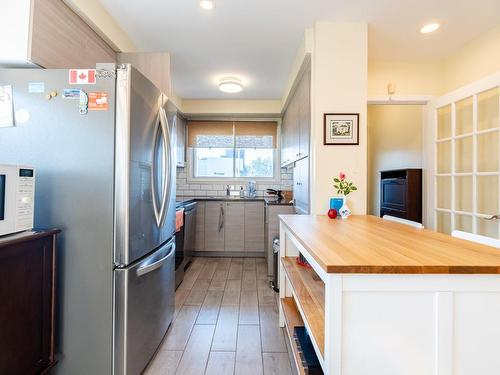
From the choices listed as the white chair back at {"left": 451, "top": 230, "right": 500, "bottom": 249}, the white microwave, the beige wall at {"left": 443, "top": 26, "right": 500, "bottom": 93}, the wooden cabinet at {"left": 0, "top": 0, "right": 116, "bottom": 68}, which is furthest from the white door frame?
the white microwave

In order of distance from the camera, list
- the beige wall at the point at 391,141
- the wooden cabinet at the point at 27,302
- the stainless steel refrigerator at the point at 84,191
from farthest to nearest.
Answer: the beige wall at the point at 391,141
the stainless steel refrigerator at the point at 84,191
the wooden cabinet at the point at 27,302

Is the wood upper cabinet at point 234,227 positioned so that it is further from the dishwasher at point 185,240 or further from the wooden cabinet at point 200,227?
the dishwasher at point 185,240

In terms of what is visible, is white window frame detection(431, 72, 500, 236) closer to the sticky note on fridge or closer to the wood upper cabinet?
the wood upper cabinet

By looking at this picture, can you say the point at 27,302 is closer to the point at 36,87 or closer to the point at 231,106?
the point at 36,87

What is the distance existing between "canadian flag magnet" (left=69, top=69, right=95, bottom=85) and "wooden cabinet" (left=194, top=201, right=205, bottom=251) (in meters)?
2.84

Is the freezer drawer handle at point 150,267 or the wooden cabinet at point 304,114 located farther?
the wooden cabinet at point 304,114

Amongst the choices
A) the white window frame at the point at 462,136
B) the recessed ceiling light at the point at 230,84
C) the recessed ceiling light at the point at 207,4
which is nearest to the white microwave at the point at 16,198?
the recessed ceiling light at the point at 207,4


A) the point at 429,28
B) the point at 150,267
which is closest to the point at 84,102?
the point at 150,267

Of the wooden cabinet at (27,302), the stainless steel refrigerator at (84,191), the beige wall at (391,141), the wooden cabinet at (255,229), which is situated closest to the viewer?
the wooden cabinet at (27,302)

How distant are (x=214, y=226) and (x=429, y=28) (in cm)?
343

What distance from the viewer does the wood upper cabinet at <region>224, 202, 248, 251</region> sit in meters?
4.07

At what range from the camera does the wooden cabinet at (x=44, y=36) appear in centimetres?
139

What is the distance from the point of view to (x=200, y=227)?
13.3 ft

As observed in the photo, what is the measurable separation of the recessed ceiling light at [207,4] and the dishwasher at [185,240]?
204 centimetres
